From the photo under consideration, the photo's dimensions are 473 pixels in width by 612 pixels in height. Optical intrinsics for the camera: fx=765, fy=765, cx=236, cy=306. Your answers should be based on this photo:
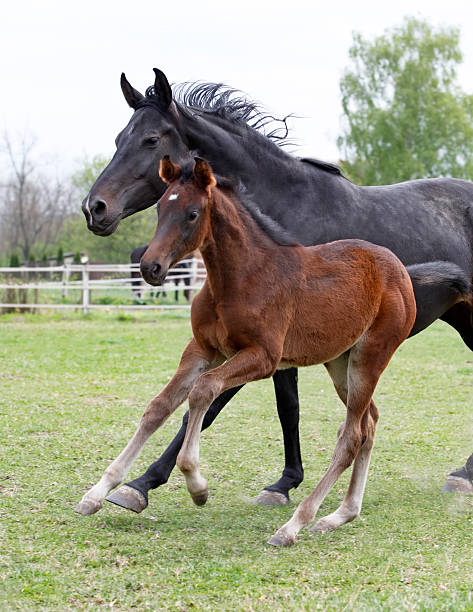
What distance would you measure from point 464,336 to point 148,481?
9.93 ft

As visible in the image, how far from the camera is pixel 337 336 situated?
4172 mm

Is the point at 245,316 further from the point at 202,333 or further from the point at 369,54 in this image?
the point at 369,54

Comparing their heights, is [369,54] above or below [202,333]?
above

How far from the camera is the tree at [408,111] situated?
42.7m

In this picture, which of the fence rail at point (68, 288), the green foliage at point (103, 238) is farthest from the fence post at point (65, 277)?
the green foliage at point (103, 238)

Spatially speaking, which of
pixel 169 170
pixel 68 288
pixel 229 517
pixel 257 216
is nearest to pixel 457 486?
pixel 229 517

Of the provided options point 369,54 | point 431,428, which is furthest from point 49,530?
point 369,54

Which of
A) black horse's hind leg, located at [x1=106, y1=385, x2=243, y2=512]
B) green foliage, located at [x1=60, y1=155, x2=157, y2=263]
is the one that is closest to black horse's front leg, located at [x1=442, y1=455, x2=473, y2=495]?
black horse's hind leg, located at [x1=106, y1=385, x2=243, y2=512]

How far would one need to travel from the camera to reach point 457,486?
517cm

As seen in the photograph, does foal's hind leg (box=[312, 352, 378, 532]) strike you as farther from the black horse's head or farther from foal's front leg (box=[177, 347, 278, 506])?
the black horse's head

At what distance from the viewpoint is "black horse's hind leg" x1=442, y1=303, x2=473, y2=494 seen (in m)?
5.18

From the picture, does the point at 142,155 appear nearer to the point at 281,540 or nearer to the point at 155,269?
the point at 155,269

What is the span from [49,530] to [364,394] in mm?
1840

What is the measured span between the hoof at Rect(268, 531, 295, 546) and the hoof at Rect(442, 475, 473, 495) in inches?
66.2
